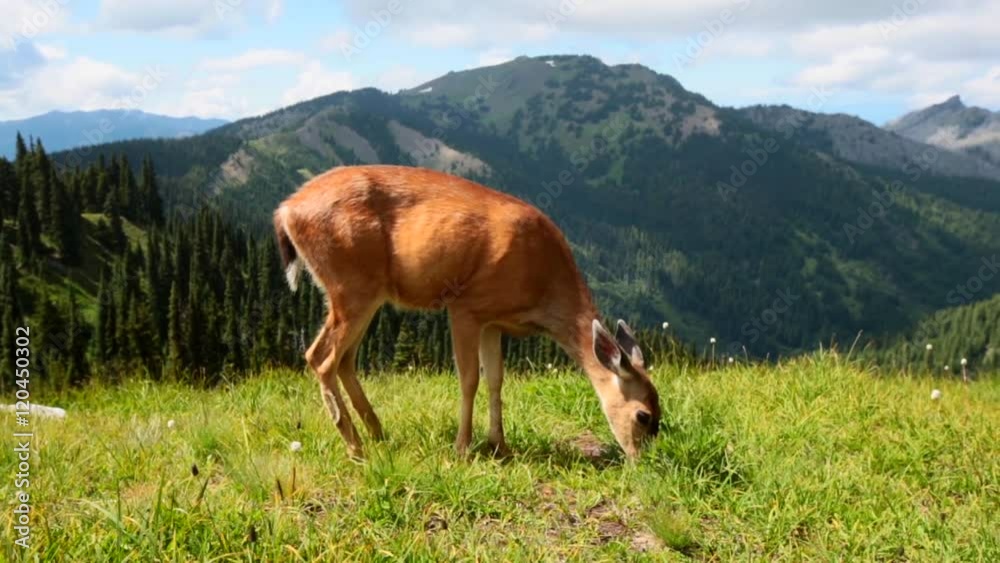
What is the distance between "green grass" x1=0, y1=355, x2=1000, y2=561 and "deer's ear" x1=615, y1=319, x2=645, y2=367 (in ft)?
2.60

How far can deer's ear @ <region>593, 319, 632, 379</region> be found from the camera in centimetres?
791

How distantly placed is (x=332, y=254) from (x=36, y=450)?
315 centimetres

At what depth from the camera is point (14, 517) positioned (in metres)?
5.25

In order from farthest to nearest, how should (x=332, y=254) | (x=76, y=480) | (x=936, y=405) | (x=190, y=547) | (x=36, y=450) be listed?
(x=936, y=405)
(x=332, y=254)
(x=36, y=450)
(x=76, y=480)
(x=190, y=547)

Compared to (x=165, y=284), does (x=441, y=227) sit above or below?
above

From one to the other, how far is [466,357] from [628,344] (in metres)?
1.67

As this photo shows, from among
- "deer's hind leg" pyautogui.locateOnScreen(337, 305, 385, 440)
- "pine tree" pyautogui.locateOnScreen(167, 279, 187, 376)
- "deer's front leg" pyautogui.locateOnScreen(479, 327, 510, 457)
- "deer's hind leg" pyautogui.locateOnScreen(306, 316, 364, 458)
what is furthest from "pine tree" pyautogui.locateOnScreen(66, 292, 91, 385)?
"deer's front leg" pyautogui.locateOnScreen(479, 327, 510, 457)

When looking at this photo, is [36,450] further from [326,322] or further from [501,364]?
[501,364]

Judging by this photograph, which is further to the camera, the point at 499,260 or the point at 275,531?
the point at 499,260

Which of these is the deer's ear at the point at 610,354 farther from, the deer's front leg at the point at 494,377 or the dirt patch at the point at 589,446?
the deer's front leg at the point at 494,377

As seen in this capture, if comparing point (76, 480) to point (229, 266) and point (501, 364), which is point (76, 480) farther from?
point (229, 266)

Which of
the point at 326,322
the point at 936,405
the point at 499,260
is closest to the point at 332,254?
the point at 326,322

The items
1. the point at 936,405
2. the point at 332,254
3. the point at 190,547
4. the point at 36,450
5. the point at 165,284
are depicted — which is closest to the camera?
the point at 190,547

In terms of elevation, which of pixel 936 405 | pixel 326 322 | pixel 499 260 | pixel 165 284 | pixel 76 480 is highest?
pixel 499 260
